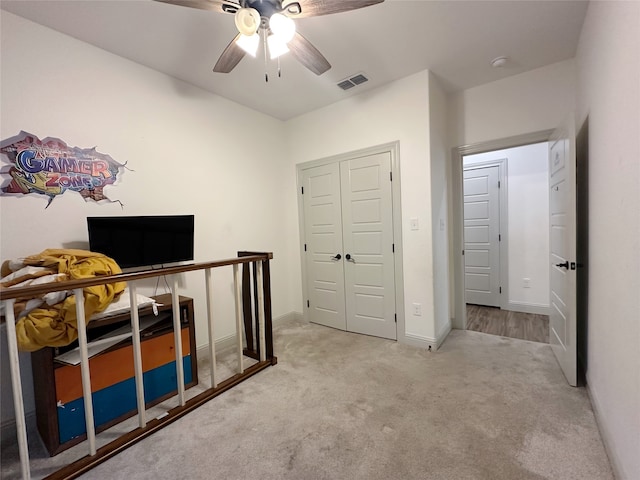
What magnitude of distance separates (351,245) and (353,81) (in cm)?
173

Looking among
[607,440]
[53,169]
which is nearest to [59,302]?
[53,169]

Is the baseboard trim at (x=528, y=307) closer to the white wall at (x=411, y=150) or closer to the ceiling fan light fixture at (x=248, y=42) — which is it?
the white wall at (x=411, y=150)

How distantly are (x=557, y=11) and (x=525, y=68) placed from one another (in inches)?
31.2

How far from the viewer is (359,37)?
7.15 feet

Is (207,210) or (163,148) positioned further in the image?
(207,210)

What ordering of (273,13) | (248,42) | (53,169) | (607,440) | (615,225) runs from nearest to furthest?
(615,225) → (607,440) → (273,13) → (248,42) → (53,169)

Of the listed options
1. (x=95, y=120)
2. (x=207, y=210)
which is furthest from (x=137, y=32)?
(x=207, y=210)

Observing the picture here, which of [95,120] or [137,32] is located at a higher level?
[137,32]

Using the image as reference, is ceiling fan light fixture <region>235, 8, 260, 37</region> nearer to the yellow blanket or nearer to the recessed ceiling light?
the yellow blanket

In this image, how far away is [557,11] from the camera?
1931 mm

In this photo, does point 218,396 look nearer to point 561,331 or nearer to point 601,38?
point 561,331

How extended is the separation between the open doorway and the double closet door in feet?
3.93

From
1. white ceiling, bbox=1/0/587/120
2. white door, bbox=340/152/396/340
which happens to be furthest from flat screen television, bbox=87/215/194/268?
white door, bbox=340/152/396/340

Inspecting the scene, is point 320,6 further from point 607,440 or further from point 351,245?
point 607,440
